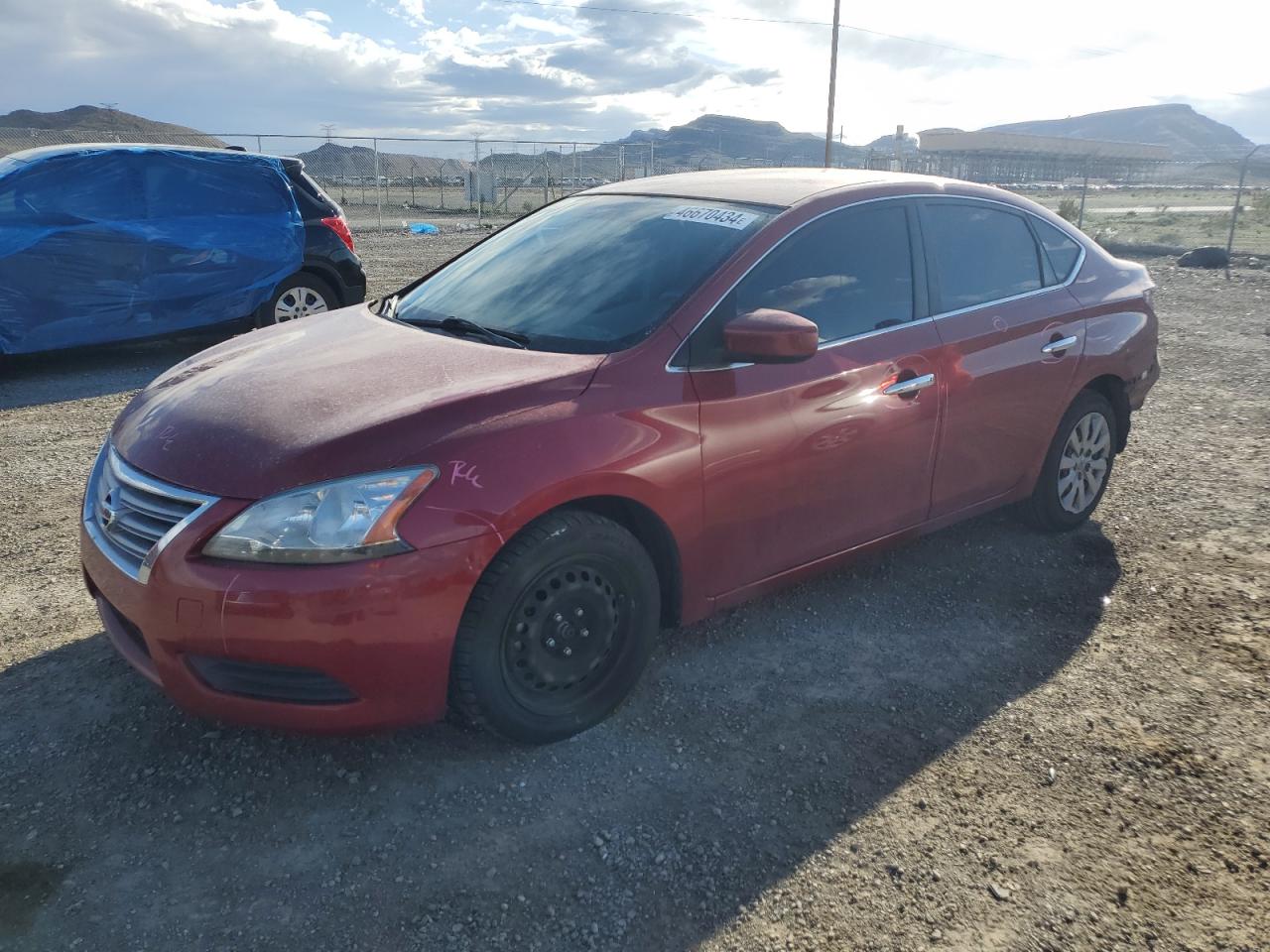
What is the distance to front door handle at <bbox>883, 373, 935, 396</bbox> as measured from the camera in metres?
3.62

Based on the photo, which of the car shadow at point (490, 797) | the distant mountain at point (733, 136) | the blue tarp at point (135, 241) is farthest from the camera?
the distant mountain at point (733, 136)

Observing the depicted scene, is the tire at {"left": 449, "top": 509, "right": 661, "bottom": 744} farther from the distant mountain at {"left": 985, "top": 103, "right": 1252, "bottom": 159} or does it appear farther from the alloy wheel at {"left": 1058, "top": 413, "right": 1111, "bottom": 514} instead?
the distant mountain at {"left": 985, "top": 103, "right": 1252, "bottom": 159}

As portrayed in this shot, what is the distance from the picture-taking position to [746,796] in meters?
2.80

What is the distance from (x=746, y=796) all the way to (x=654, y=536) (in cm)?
85

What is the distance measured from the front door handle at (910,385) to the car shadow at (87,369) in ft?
20.0

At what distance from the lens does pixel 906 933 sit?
2324 millimetres

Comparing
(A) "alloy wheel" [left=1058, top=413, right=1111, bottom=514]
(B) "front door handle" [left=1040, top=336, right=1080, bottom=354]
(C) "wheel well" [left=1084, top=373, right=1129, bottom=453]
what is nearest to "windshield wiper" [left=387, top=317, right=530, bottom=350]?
(B) "front door handle" [left=1040, top=336, right=1080, bottom=354]

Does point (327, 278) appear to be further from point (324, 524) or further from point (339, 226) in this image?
point (324, 524)

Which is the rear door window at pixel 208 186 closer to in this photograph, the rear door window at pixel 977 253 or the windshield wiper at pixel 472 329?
the windshield wiper at pixel 472 329

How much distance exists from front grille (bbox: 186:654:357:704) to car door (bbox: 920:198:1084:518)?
2514 mm

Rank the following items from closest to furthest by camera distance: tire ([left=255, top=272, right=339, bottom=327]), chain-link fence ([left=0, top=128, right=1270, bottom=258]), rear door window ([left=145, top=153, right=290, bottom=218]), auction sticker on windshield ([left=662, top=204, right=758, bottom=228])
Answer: auction sticker on windshield ([left=662, top=204, right=758, bottom=228])
rear door window ([left=145, top=153, right=290, bottom=218])
tire ([left=255, top=272, right=339, bottom=327])
chain-link fence ([left=0, top=128, right=1270, bottom=258])

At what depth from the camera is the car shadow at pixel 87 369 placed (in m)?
7.24

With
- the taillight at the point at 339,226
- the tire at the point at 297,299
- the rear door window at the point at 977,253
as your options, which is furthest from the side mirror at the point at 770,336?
the taillight at the point at 339,226

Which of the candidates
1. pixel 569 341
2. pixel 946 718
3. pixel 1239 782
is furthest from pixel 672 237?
pixel 1239 782
